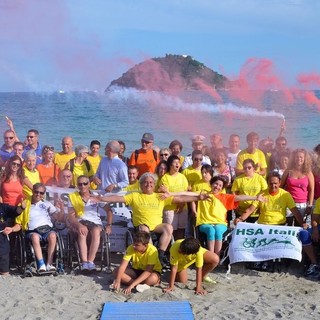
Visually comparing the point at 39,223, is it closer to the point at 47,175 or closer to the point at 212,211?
the point at 47,175

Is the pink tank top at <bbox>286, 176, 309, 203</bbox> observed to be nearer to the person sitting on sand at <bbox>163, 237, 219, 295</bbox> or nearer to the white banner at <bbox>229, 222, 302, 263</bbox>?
the white banner at <bbox>229, 222, 302, 263</bbox>

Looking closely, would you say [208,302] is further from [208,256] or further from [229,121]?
[229,121]

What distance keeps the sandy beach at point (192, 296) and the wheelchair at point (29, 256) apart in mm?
114

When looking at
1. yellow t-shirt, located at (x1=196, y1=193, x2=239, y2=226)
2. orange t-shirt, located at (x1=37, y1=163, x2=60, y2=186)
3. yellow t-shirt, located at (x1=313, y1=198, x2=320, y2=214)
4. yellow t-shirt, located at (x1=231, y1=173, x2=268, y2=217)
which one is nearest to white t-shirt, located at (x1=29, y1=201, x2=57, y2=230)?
orange t-shirt, located at (x1=37, y1=163, x2=60, y2=186)

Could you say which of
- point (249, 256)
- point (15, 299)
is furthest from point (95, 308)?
point (249, 256)

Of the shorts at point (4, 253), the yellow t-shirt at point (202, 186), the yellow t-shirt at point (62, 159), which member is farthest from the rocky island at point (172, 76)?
the shorts at point (4, 253)

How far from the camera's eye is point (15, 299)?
661cm

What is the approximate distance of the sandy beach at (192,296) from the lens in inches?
245

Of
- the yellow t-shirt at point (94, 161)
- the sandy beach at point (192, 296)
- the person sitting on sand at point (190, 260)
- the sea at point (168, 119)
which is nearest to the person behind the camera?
the sandy beach at point (192, 296)

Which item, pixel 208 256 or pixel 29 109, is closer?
pixel 208 256

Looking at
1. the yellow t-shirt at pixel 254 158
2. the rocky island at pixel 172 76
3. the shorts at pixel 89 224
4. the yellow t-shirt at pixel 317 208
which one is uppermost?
the rocky island at pixel 172 76

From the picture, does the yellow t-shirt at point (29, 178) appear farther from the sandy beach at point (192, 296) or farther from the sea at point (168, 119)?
the sea at point (168, 119)

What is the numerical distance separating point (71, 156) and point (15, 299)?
3.18 meters

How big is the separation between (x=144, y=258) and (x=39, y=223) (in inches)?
60.4
